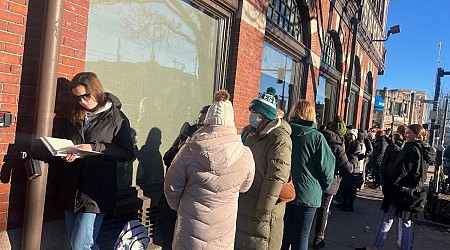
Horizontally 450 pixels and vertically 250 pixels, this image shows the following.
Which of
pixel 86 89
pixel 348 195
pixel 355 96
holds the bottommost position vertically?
pixel 348 195

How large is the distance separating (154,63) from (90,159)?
5.78 ft

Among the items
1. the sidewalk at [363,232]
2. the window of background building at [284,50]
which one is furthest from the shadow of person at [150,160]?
the window of background building at [284,50]

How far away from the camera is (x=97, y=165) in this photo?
114 inches

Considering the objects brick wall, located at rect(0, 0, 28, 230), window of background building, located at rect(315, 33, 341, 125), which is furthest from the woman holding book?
window of background building, located at rect(315, 33, 341, 125)

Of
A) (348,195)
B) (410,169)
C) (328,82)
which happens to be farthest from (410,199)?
(328,82)

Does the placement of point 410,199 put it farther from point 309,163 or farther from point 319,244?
point 309,163

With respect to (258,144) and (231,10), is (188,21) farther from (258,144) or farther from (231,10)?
(258,144)

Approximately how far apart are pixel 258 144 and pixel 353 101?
12679 mm

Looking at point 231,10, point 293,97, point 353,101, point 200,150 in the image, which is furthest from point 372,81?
point 200,150

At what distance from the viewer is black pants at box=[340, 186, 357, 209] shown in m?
7.25

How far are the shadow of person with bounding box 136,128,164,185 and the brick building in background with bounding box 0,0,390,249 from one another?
0.01 metres

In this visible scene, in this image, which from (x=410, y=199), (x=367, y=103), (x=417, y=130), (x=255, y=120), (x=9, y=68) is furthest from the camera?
(x=367, y=103)

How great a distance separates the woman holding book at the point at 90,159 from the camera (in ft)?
9.32

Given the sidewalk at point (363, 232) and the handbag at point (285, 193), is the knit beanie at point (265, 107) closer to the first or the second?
the handbag at point (285, 193)
